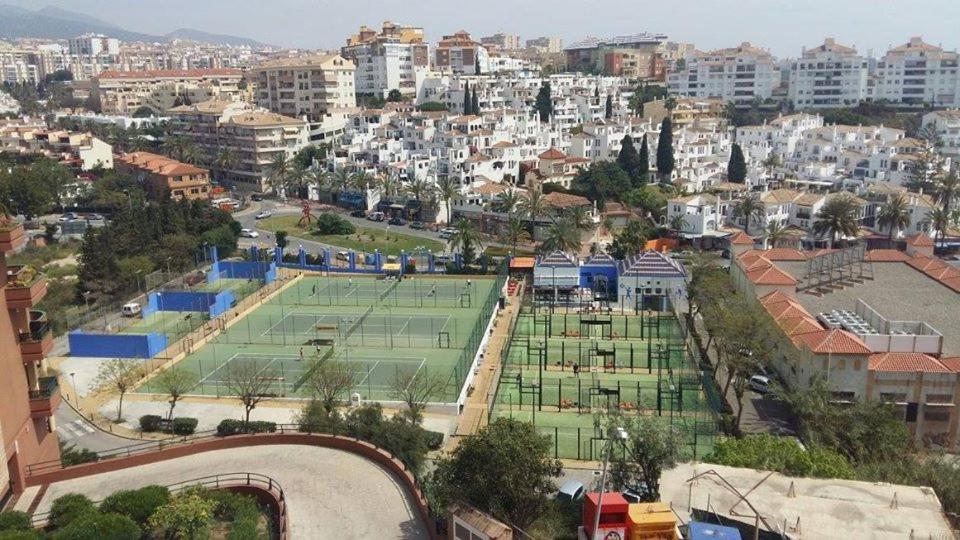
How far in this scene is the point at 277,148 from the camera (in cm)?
8031

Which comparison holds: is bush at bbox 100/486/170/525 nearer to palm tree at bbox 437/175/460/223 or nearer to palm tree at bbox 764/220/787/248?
palm tree at bbox 764/220/787/248

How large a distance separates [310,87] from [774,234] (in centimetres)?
6502

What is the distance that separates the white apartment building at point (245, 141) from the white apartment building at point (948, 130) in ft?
221

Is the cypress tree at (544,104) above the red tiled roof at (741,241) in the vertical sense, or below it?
above

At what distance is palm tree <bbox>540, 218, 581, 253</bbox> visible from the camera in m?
48.0

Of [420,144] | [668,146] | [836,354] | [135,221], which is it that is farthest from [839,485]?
[420,144]

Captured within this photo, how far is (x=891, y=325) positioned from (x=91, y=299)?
3950cm

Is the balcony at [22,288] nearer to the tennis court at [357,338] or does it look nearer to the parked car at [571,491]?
the tennis court at [357,338]

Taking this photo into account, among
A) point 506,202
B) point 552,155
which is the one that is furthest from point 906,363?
point 552,155

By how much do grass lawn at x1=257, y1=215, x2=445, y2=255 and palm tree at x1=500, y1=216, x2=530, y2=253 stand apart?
188 inches

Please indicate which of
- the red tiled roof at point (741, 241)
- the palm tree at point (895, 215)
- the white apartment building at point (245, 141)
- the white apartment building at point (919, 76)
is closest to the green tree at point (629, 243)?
the red tiled roof at point (741, 241)

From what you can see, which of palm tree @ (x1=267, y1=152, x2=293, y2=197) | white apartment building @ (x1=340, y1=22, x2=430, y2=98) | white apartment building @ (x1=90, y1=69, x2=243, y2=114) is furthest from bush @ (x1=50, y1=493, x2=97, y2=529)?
white apartment building @ (x1=90, y1=69, x2=243, y2=114)

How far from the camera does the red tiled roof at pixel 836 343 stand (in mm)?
27375

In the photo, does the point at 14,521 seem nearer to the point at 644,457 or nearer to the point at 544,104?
the point at 644,457
